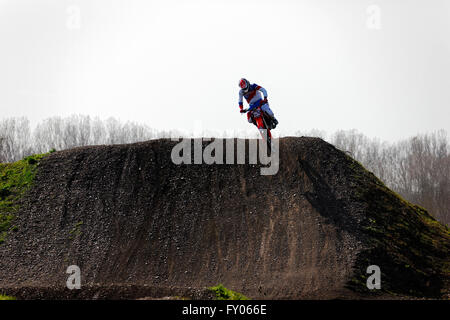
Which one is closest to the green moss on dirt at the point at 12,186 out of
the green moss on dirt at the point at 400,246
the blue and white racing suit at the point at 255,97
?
the blue and white racing suit at the point at 255,97

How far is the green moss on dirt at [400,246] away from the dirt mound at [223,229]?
54 millimetres

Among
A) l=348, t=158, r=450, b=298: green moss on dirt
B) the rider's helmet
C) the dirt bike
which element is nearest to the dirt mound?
l=348, t=158, r=450, b=298: green moss on dirt

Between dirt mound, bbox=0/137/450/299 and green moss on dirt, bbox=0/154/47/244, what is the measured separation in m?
0.42

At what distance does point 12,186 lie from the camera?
2281 centimetres

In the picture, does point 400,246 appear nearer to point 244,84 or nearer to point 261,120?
point 261,120

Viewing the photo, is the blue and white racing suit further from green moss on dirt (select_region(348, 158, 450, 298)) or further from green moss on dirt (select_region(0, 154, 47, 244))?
green moss on dirt (select_region(0, 154, 47, 244))

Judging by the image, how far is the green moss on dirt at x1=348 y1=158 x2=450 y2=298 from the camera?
1560cm

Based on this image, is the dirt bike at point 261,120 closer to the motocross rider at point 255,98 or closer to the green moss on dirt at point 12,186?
the motocross rider at point 255,98

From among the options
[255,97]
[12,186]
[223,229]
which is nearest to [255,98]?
[255,97]

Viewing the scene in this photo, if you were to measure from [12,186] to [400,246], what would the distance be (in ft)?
55.5

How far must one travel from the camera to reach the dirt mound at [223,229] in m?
15.9

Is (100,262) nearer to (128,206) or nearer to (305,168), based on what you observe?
(128,206)

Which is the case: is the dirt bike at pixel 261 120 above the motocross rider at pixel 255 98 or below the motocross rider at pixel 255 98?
below
